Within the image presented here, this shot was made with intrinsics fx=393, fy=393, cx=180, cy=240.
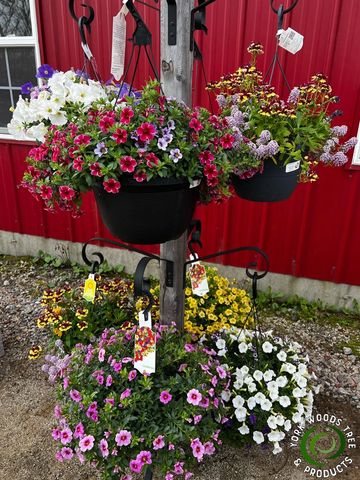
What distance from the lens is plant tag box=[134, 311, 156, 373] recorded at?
4.57ft

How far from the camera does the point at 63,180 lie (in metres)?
1.19

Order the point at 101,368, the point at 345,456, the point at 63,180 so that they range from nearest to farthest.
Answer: the point at 63,180, the point at 101,368, the point at 345,456

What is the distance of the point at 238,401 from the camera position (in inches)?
72.7

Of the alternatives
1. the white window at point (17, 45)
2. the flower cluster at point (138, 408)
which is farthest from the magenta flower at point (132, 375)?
the white window at point (17, 45)

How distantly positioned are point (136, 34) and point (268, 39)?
1.72m

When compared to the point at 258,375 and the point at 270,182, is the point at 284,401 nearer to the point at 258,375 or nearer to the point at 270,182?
the point at 258,375

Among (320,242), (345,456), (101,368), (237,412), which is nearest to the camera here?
(101,368)

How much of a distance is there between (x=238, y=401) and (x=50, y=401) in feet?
3.77

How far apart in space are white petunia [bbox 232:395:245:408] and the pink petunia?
523 millimetres

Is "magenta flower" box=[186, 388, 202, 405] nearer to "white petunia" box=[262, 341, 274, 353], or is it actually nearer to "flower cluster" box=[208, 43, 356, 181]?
"white petunia" box=[262, 341, 274, 353]

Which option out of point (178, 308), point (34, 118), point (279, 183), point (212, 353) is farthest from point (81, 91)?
point (212, 353)

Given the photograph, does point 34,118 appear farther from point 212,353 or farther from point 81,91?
point 212,353

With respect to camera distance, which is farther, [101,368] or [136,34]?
[101,368]

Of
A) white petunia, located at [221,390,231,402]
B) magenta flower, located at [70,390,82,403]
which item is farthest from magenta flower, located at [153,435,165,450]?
white petunia, located at [221,390,231,402]
